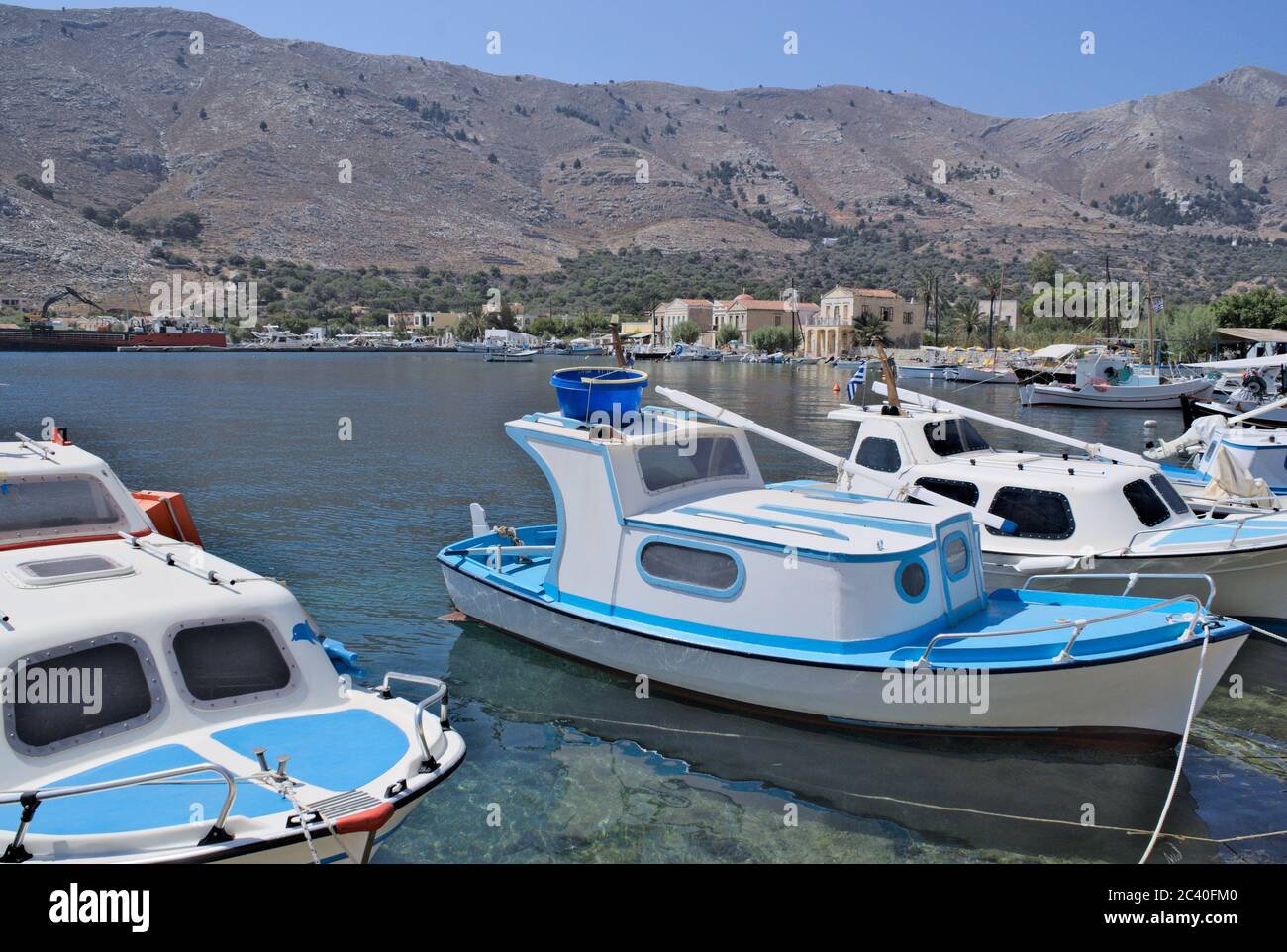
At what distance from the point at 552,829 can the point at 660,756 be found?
190 cm

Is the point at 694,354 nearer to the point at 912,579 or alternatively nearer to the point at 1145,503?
the point at 1145,503

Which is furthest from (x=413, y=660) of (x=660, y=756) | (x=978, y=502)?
(x=978, y=502)

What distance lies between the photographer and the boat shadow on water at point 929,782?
914 cm

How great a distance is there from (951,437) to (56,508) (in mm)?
14111

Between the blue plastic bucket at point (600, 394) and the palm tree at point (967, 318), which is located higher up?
the palm tree at point (967, 318)

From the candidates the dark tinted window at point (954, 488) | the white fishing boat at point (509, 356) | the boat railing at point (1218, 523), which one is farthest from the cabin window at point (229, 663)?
the white fishing boat at point (509, 356)

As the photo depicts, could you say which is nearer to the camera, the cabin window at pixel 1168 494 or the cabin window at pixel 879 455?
the cabin window at pixel 1168 494

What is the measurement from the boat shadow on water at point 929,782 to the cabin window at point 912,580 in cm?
160

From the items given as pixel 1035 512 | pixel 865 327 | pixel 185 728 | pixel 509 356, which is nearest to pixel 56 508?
pixel 185 728

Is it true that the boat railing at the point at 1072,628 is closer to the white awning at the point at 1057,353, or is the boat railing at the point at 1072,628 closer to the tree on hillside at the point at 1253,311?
the white awning at the point at 1057,353

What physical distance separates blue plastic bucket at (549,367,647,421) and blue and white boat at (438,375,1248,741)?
0.60ft

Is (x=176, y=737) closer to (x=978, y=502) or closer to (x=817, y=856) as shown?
(x=817, y=856)

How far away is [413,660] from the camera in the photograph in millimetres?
13938

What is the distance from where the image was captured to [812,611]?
35.4 feet
